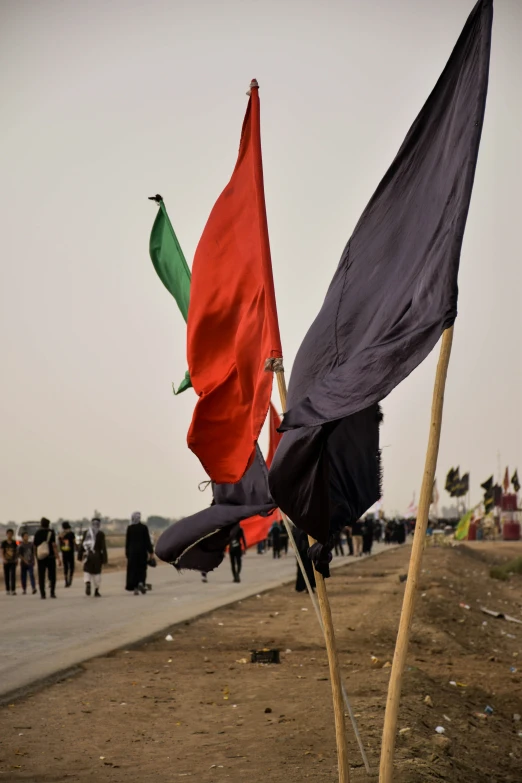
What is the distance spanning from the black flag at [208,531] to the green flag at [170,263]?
67.8 inches

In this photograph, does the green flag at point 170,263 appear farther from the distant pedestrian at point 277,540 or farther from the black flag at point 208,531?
the distant pedestrian at point 277,540

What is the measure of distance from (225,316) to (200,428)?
2.48 ft

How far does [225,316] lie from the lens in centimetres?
650

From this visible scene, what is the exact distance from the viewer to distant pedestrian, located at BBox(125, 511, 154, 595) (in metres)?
21.8

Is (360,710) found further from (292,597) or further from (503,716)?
(292,597)

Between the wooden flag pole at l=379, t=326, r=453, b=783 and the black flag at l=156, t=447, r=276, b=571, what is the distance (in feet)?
7.10

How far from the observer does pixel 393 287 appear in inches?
200

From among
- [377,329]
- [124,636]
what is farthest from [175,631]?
[377,329]

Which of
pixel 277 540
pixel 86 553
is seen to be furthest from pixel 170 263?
pixel 277 540

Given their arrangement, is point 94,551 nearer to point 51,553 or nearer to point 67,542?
point 51,553

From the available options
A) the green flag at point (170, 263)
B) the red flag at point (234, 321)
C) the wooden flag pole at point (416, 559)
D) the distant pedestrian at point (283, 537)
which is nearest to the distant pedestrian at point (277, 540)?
the distant pedestrian at point (283, 537)

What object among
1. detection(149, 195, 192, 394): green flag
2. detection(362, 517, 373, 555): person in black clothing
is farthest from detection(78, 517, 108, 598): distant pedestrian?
detection(362, 517, 373, 555): person in black clothing

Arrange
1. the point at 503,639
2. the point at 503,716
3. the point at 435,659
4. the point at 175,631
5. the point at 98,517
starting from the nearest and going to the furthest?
the point at 503,716
the point at 435,659
the point at 175,631
the point at 503,639
the point at 98,517

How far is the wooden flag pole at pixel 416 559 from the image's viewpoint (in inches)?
177
